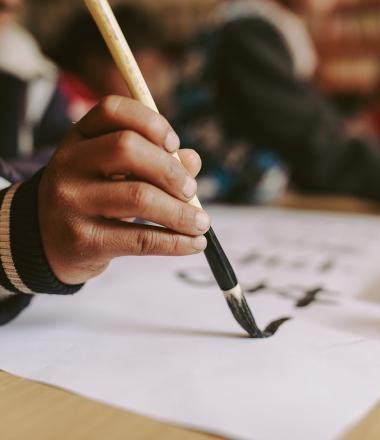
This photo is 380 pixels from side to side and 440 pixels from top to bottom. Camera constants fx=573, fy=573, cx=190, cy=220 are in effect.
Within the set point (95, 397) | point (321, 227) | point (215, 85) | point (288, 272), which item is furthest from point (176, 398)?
point (215, 85)

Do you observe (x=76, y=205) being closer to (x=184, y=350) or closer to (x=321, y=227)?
(x=184, y=350)

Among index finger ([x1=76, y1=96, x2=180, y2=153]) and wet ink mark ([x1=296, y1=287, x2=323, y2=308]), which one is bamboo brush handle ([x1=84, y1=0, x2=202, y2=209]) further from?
wet ink mark ([x1=296, y1=287, x2=323, y2=308])

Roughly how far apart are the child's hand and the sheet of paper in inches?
1.9

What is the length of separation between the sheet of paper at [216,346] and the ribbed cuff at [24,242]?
0.03m

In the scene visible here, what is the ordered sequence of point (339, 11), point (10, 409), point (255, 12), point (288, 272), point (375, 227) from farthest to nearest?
1. point (339, 11)
2. point (255, 12)
3. point (375, 227)
4. point (288, 272)
5. point (10, 409)

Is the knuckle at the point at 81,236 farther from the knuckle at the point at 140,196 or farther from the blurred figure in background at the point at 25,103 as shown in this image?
the blurred figure in background at the point at 25,103

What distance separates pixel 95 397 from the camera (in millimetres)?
218

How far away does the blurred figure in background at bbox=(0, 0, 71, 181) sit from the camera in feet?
1.57

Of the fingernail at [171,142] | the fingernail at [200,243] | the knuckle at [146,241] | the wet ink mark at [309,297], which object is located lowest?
the wet ink mark at [309,297]

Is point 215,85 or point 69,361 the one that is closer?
point 69,361

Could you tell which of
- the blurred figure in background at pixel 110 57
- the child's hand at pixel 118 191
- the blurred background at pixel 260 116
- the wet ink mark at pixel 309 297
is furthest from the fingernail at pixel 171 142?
the blurred figure in background at pixel 110 57

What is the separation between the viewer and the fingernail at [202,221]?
23 centimetres

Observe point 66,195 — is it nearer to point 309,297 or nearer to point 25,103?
point 309,297

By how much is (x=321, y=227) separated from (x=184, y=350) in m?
0.31
